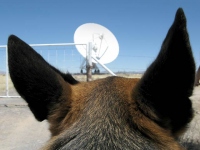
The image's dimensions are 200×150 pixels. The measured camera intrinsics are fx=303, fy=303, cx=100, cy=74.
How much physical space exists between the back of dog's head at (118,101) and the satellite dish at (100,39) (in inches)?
456

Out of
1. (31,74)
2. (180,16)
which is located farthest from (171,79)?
(31,74)

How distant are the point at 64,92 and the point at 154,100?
64 centimetres

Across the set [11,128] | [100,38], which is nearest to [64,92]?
[11,128]

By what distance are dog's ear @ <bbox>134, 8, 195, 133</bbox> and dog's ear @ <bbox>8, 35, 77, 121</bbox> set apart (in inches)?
22.6

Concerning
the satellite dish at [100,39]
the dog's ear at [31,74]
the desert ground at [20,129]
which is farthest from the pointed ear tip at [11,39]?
the satellite dish at [100,39]

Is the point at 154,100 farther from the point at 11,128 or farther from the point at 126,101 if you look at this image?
the point at 11,128

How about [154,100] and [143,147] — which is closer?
[143,147]

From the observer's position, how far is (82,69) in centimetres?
1159

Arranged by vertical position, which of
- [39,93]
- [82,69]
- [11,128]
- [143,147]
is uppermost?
[39,93]

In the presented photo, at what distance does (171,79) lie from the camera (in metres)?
1.58

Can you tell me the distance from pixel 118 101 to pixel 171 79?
367 millimetres

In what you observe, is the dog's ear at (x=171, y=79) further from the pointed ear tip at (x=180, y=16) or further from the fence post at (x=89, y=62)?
the fence post at (x=89, y=62)

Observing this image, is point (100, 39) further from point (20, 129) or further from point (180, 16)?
point (180, 16)

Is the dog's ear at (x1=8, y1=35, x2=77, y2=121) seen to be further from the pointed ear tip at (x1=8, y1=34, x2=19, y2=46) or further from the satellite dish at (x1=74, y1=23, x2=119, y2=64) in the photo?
the satellite dish at (x1=74, y1=23, x2=119, y2=64)
